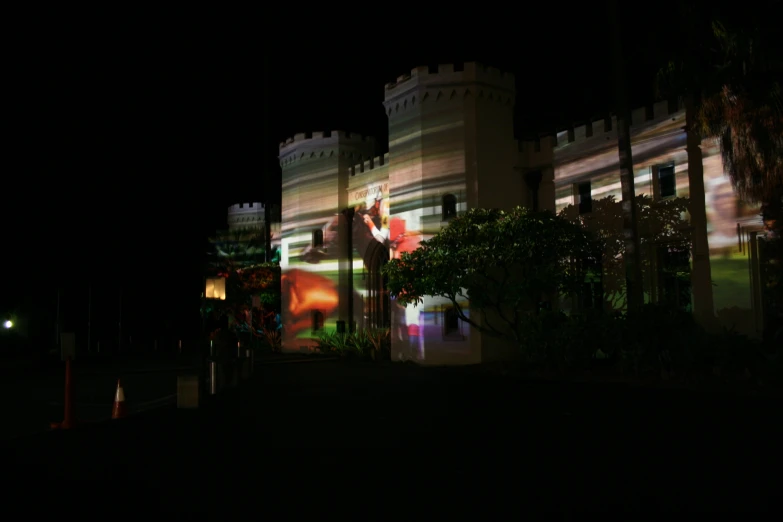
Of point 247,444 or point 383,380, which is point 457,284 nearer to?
point 383,380

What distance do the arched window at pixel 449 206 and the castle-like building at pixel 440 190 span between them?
4 cm

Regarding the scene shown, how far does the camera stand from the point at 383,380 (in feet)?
53.5

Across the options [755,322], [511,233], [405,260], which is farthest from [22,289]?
[755,322]

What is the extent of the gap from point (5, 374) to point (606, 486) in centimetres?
2039

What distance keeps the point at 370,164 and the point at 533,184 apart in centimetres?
721

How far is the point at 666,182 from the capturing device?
18.1 m

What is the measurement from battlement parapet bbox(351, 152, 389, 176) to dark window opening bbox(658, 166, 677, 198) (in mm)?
10258

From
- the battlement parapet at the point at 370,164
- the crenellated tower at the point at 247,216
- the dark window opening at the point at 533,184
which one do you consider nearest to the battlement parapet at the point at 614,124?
the dark window opening at the point at 533,184

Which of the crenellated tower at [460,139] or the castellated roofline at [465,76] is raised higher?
the castellated roofline at [465,76]

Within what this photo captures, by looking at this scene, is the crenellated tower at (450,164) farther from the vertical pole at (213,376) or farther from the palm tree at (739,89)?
the vertical pole at (213,376)

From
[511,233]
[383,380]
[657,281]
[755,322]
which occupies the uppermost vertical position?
[511,233]

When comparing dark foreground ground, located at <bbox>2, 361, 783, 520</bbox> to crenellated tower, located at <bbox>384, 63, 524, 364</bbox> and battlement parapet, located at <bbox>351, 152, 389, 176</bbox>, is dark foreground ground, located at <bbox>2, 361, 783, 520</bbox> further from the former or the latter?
battlement parapet, located at <bbox>351, 152, 389, 176</bbox>

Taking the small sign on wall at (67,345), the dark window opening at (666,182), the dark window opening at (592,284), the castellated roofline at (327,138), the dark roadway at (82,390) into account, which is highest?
the castellated roofline at (327,138)

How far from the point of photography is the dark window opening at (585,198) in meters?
20.3
